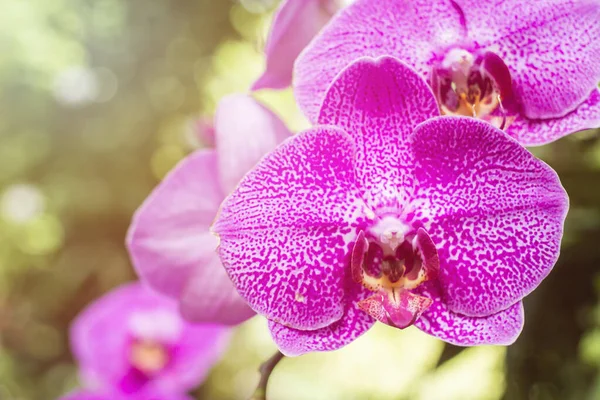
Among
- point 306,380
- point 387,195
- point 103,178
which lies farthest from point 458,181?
point 103,178

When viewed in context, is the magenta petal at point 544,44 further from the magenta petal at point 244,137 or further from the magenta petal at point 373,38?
the magenta petal at point 244,137

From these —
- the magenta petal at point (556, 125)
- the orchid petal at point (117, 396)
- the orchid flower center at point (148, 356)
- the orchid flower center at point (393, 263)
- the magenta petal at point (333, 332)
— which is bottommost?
the orchid flower center at point (148, 356)

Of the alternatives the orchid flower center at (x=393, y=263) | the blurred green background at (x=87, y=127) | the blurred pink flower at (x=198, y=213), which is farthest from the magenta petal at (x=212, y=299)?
the blurred green background at (x=87, y=127)

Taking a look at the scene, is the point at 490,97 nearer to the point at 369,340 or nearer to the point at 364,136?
the point at 364,136

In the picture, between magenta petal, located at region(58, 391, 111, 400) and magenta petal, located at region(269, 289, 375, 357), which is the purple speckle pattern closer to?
magenta petal, located at region(269, 289, 375, 357)

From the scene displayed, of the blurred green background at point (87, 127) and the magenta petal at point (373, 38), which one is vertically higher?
the magenta petal at point (373, 38)

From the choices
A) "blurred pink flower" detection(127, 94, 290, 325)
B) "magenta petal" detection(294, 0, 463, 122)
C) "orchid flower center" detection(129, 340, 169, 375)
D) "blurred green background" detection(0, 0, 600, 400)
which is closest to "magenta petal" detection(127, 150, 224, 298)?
"blurred pink flower" detection(127, 94, 290, 325)

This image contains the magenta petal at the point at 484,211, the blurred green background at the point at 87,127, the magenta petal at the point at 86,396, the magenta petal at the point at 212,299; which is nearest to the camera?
the magenta petal at the point at 484,211
